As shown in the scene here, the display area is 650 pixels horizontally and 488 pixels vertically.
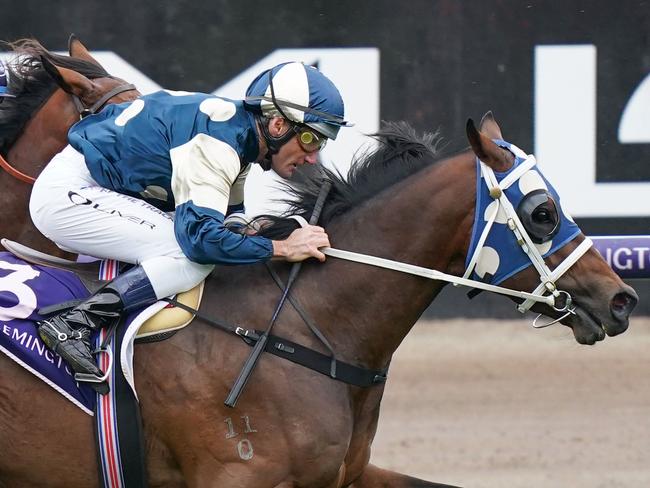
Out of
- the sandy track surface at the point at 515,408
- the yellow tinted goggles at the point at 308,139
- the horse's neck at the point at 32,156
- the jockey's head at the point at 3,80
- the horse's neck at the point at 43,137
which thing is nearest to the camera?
the yellow tinted goggles at the point at 308,139

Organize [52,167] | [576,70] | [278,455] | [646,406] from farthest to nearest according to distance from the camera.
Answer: [576,70] → [646,406] → [52,167] → [278,455]

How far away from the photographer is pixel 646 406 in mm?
6668

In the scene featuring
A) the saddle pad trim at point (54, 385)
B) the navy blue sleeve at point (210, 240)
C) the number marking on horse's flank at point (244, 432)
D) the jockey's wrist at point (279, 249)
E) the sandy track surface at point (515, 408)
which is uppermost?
the navy blue sleeve at point (210, 240)

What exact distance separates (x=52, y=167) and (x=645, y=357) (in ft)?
15.0

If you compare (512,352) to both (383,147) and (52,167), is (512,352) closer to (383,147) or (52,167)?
(383,147)

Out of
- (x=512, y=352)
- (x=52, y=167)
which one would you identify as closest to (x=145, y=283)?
(x=52, y=167)

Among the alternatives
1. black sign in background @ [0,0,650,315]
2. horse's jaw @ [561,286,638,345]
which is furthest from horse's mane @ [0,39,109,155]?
black sign in background @ [0,0,650,315]

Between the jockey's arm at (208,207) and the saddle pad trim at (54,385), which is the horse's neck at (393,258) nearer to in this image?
the jockey's arm at (208,207)

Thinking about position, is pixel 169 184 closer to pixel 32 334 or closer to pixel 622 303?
pixel 32 334

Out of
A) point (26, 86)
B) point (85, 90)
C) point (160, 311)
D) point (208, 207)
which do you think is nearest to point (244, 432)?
point (160, 311)

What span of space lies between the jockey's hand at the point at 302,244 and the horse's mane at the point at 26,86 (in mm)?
1388

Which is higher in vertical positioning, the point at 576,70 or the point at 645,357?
the point at 576,70

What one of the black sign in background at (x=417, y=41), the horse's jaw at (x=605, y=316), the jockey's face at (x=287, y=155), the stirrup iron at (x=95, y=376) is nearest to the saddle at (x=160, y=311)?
the stirrup iron at (x=95, y=376)

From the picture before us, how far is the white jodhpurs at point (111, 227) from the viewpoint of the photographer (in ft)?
12.1
